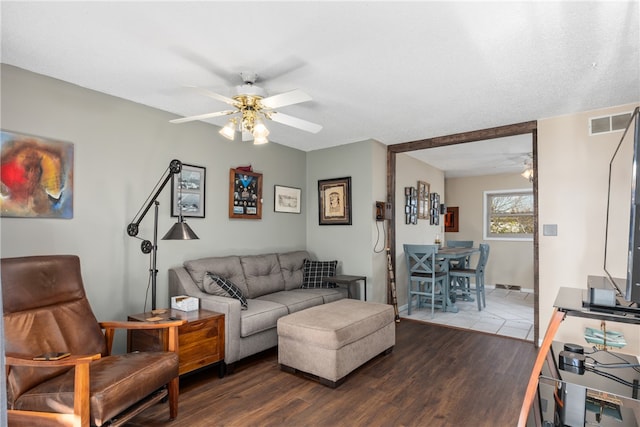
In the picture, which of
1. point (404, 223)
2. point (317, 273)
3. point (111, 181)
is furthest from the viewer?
point (404, 223)

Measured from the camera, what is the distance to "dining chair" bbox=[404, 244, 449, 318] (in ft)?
15.1

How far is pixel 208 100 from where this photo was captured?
308cm

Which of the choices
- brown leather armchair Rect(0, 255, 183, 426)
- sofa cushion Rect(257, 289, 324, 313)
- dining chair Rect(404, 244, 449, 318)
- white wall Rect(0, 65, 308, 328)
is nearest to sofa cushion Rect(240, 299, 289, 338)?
sofa cushion Rect(257, 289, 324, 313)

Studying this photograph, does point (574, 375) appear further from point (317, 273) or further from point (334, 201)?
point (334, 201)

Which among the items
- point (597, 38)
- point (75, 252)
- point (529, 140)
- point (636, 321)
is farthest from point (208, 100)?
point (529, 140)

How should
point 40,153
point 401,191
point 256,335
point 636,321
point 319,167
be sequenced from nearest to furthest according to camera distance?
point 636,321
point 40,153
point 256,335
point 319,167
point 401,191

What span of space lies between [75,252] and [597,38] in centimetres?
393

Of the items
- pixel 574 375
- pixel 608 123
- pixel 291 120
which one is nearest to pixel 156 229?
pixel 291 120

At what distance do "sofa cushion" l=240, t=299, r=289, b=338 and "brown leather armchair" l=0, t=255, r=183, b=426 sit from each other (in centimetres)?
74

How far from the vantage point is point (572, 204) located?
3.39 metres

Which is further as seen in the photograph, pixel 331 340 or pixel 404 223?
pixel 404 223

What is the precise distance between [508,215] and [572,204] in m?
3.80

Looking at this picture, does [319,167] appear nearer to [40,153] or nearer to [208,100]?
[208,100]

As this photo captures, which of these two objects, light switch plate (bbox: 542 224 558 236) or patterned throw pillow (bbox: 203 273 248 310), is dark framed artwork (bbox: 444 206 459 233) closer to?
light switch plate (bbox: 542 224 558 236)
